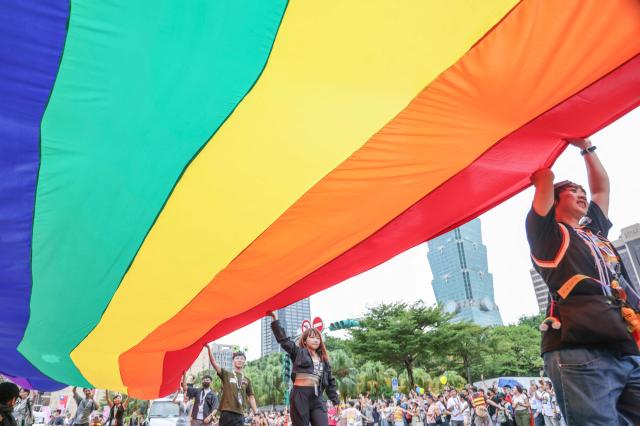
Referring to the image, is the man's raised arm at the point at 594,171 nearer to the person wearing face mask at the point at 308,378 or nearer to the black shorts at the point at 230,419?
the person wearing face mask at the point at 308,378

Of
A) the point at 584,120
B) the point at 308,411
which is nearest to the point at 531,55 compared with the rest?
the point at 584,120

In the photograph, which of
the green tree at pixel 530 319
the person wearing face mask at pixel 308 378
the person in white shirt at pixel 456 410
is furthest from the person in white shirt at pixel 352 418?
the green tree at pixel 530 319

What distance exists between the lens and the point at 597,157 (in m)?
2.44

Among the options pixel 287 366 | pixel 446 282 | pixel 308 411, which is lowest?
pixel 308 411

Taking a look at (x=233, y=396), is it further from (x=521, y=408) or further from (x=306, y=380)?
(x=521, y=408)

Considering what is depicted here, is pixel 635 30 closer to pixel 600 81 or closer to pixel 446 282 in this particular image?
pixel 600 81

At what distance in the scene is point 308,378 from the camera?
4.14 metres

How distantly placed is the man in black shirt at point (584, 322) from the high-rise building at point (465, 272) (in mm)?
120919

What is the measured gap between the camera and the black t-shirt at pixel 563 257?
1.87 meters

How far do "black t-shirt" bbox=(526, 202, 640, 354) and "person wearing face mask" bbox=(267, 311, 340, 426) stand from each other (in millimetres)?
2583

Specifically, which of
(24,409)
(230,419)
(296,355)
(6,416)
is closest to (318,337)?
(296,355)

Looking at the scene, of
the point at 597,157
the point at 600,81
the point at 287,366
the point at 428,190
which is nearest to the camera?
the point at 600,81

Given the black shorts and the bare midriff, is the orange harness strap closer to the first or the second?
the bare midriff

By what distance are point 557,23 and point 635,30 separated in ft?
1.09
